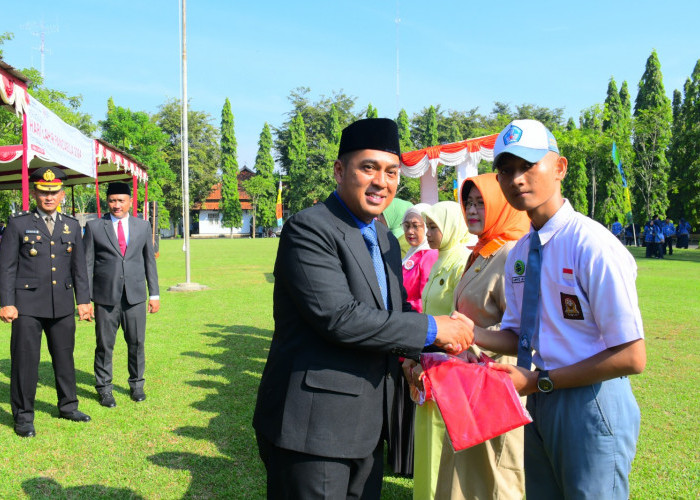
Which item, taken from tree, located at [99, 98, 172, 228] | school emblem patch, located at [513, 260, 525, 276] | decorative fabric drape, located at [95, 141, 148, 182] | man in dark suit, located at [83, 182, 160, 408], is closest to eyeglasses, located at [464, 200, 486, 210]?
school emblem patch, located at [513, 260, 525, 276]

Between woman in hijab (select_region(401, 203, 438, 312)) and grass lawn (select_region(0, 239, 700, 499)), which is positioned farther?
woman in hijab (select_region(401, 203, 438, 312))

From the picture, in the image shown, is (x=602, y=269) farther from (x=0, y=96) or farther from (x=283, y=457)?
(x=0, y=96)

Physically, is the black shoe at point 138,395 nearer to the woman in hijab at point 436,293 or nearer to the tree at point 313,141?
the woman in hijab at point 436,293

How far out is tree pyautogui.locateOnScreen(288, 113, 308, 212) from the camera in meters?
55.1

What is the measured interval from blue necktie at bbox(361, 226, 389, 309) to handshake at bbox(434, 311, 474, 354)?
0.25m

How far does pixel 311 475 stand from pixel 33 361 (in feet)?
13.2

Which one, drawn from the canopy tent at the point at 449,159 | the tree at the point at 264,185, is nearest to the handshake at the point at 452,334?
the canopy tent at the point at 449,159

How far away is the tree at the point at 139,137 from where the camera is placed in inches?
1800

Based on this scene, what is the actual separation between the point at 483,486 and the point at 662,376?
15.0 ft

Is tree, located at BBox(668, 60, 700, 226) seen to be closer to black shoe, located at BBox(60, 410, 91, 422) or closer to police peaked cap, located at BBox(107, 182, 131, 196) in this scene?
police peaked cap, located at BBox(107, 182, 131, 196)

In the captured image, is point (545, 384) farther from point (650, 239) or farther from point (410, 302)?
point (650, 239)

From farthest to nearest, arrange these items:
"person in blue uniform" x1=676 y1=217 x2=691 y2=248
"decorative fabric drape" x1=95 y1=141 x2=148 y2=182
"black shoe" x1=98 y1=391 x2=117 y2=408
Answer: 1. "person in blue uniform" x1=676 y1=217 x2=691 y2=248
2. "decorative fabric drape" x1=95 y1=141 x2=148 y2=182
3. "black shoe" x1=98 y1=391 x2=117 y2=408

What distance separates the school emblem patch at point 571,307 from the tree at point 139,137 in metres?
45.3

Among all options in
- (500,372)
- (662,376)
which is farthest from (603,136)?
(500,372)
